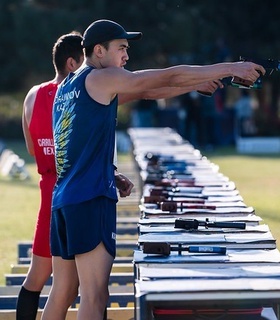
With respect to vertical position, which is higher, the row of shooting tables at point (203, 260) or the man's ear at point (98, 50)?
the man's ear at point (98, 50)

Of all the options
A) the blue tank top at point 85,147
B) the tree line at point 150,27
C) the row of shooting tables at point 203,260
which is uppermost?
the tree line at point 150,27

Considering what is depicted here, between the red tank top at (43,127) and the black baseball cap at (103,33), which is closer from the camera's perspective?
the black baseball cap at (103,33)

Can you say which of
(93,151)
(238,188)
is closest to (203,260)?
(93,151)

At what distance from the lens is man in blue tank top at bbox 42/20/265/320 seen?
5.71m

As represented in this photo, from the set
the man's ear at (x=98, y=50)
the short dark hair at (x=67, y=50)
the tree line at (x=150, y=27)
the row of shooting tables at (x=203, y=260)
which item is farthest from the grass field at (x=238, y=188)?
the tree line at (x=150, y=27)

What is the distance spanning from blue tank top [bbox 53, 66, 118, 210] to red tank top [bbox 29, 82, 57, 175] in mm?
1063

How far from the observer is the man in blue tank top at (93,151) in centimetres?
571

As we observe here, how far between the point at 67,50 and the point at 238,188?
1119 cm

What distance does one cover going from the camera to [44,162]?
274 inches

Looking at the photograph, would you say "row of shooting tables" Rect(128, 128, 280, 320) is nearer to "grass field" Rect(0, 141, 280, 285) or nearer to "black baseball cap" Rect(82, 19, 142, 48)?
"black baseball cap" Rect(82, 19, 142, 48)

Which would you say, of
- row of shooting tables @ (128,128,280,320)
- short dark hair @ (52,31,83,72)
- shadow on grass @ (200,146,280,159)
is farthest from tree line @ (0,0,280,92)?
short dark hair @ (52,31,83,72)

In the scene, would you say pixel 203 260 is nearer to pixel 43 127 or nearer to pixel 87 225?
pixel 87 225

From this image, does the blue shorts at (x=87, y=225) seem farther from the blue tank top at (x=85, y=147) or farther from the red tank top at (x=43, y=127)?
the red tank top at (x=43, y=127)

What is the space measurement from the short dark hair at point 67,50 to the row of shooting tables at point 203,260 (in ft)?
3.84
